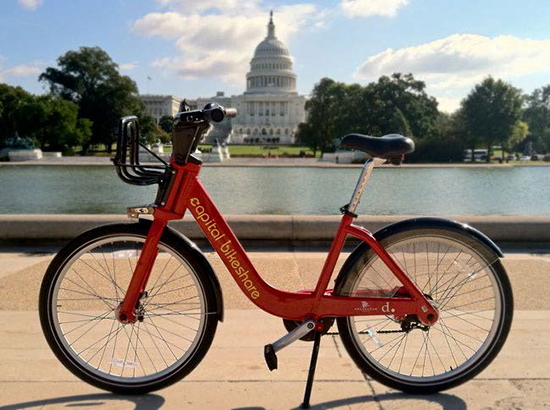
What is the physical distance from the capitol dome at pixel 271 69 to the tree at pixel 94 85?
210 feet

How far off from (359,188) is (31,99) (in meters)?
63.4

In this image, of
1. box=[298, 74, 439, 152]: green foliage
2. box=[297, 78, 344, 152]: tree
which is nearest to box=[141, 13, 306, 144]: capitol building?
A: box=[297, 78, 344, 152]: tree

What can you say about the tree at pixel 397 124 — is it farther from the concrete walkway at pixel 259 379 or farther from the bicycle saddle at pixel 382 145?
the bicycle saddle at pixel 382 145

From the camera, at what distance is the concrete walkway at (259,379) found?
2760mm

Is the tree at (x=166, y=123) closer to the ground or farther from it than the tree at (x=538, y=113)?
closer to the ground

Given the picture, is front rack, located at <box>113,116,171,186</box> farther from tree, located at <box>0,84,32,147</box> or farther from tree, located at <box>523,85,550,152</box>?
tree, located at <box>523,85,550,152</box>

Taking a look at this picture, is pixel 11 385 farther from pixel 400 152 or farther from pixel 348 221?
pixel 400 152

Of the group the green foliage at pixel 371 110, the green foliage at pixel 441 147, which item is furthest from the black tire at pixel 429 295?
the green foliage at pixel 441 147

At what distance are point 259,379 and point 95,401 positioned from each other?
84 centimetres

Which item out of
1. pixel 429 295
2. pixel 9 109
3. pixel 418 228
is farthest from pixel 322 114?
pixel 418 228

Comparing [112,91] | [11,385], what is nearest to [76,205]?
[11,385]

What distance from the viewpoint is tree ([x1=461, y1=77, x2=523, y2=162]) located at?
2435 inches

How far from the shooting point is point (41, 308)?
278 centimetres

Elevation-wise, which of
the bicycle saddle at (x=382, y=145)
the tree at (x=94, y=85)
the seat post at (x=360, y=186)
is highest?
the tree at (x=94, y=85)
